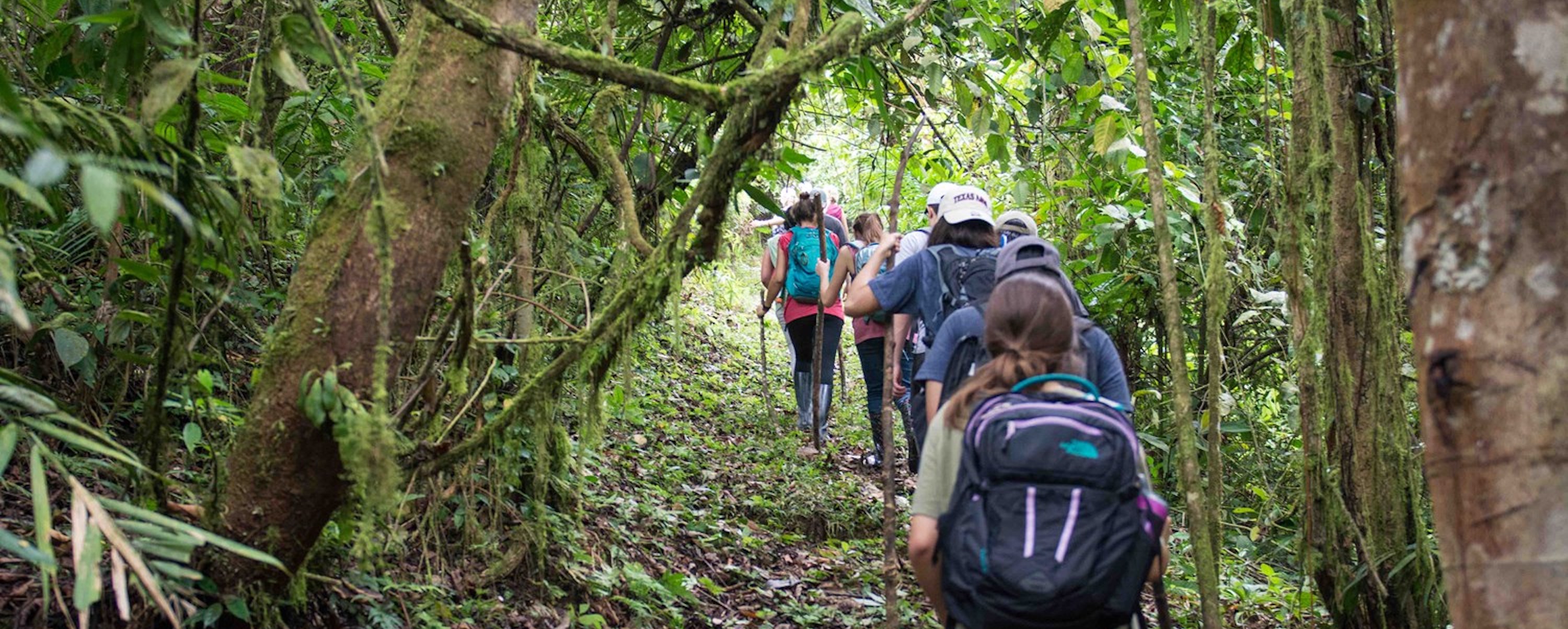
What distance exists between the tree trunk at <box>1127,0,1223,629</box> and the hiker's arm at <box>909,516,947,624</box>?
35.2 inches

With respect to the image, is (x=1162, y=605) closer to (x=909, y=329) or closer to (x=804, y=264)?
(x=909, y=329)

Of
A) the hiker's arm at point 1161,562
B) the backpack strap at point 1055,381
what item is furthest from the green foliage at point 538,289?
the hiker's arm at point 1161,562

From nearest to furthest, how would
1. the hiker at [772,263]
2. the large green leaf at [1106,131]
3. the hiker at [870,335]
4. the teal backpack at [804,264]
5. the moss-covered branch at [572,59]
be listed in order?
1. the moss-covered branch at [572,59]
2. the large green leaf at [1106,131]
3. the hiker at [870,335]
4. the teal backpack at [804,264]
5. the hiker at [772,263]

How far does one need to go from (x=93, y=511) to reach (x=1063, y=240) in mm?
6094

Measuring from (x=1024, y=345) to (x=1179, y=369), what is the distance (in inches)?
31.2

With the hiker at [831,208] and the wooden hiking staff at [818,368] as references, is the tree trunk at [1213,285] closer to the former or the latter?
the wooden hiking staff at [818,368]

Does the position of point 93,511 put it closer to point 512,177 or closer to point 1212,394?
point 512,177

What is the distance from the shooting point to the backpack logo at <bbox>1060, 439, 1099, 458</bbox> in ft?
7.69

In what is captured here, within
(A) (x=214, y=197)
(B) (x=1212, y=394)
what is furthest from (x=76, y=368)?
(B) (x=1212, y=394)

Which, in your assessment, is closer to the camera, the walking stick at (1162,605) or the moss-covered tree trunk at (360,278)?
the moss-covered tree trunk at (360,278)

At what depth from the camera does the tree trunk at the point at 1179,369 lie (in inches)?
123

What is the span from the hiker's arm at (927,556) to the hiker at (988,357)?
61 centimetres

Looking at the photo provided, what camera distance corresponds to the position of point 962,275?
14.4 feet

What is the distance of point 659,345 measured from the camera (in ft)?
33.3
